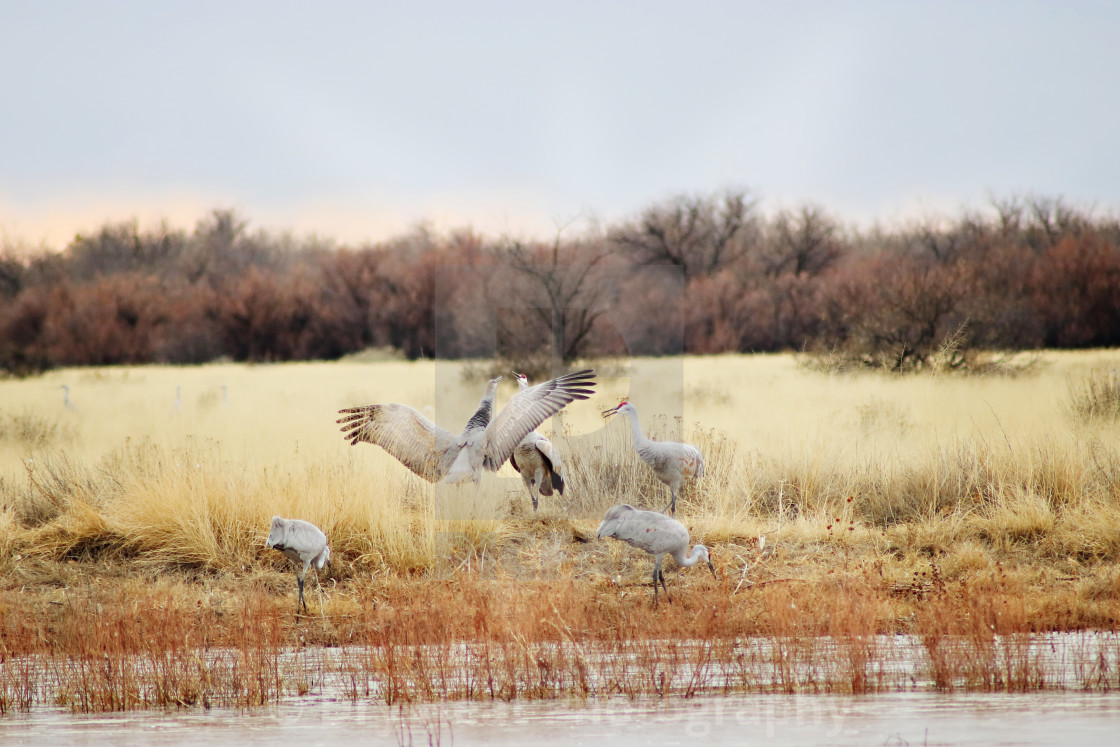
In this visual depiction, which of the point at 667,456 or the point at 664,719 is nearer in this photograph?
the point at 664,719

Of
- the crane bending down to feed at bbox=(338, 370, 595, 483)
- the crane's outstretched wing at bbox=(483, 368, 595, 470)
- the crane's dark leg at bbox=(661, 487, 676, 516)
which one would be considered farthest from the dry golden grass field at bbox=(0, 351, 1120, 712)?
the crane's outstretched wing at bbox=(483, 368, 595, 470)

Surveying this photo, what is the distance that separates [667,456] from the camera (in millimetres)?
8492

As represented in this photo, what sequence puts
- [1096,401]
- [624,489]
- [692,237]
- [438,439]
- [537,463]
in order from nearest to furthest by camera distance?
[438,439] → [537,463] → [624,489] → [1096,401] → [692,237]

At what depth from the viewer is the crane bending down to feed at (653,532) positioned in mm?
6977

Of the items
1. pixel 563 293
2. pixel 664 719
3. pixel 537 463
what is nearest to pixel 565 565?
pixel 537 463

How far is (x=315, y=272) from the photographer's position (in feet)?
137

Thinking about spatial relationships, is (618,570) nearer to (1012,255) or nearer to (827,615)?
(827,615)

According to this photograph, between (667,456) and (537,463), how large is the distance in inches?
46.6

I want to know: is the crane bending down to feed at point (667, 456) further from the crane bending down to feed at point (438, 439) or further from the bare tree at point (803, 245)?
the bare tree at point (803, 245)

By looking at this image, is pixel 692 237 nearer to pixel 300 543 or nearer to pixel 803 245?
pixel 803 245

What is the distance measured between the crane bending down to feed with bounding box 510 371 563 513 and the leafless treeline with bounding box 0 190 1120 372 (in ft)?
37.4

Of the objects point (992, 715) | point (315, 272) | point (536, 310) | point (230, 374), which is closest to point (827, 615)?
point (992, 715)

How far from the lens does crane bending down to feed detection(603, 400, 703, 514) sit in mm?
8469

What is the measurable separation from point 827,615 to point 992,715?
1578mm
